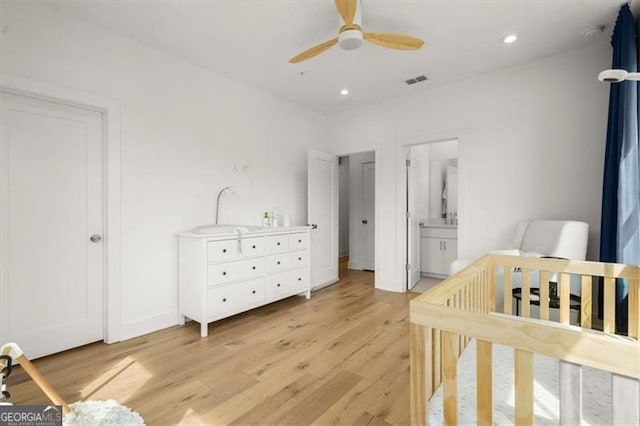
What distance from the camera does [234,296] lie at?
2.93 meters

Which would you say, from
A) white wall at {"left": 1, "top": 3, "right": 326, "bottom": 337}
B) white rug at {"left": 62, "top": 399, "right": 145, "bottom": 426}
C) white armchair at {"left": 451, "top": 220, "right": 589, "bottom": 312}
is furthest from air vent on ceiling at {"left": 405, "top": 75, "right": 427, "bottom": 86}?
white rug at {"left": 62, "top": 399, "right": 145, "bottom": 426}

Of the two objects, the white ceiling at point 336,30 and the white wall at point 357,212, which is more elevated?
the white ceiling at point 336,30

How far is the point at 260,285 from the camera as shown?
3197mm

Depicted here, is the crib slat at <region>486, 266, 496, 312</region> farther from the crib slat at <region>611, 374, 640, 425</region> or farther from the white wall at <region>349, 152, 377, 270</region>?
the white wall at <region>349, 152, 377, 270</region>

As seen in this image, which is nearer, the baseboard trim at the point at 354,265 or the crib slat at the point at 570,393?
the crib slat at the point at 570,393

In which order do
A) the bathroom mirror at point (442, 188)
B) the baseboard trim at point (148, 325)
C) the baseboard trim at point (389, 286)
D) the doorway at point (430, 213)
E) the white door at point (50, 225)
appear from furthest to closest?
1. the bathroom mirror at point (442, 188)
2. the doorway at point (430, 213)
3. the baseboard trim at point (389, 286)
4. the baseboard trim at point (148, 325)
5. the white door at point (50, 225)

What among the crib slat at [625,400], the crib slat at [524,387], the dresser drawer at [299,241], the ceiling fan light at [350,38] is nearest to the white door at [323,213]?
the dresser drawer at [299,241]

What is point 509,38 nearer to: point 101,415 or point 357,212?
point 357,212

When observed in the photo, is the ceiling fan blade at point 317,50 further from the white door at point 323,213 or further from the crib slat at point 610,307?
the crib slat at point 610,307

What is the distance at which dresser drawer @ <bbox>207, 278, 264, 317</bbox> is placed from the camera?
2.75 m

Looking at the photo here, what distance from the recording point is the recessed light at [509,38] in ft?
8.59

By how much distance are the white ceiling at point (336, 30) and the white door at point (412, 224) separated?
4.23ft

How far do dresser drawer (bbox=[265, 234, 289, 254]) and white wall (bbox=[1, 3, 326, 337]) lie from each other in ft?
1.62

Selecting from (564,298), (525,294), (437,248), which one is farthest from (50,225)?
(437,248)
